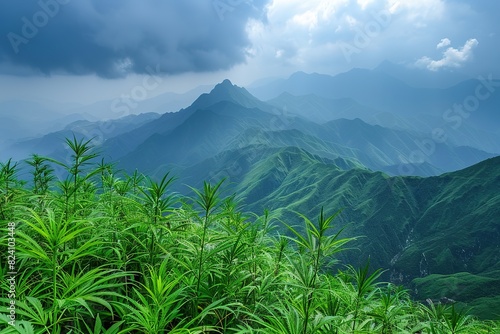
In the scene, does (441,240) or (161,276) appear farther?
(441,240)

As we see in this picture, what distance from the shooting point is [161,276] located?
2.79 meters

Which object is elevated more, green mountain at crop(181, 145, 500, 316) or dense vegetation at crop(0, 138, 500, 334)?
dense vegetation at crop(0, 138, 500, 334)

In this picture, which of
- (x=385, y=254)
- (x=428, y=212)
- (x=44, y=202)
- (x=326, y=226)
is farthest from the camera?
(x=428, y=212)

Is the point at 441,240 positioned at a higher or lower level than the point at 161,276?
lower

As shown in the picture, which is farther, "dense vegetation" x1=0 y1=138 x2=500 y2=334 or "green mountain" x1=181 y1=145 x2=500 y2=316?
"green mountain" x1=181 y1=145 x2=500 y2=316

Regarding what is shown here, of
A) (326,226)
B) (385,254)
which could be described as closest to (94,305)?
(326,226)

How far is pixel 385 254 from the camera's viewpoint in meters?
171

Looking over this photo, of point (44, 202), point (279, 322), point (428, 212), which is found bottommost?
point (428, 212)

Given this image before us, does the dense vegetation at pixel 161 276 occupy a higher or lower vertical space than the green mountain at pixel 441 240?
higher

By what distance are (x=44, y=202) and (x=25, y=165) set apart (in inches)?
90.7

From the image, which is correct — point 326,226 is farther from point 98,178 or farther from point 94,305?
point 98,178

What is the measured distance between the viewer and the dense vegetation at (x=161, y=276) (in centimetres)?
237

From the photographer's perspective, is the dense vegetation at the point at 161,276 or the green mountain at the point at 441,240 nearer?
the dense vegetation at the point at 161,276

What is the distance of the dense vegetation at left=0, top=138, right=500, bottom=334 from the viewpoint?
2.37 m
